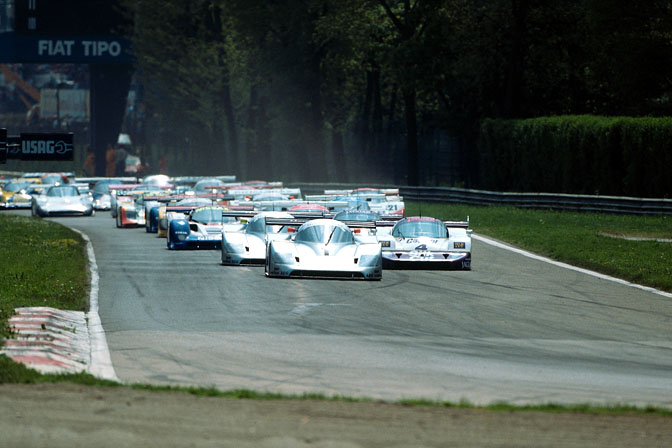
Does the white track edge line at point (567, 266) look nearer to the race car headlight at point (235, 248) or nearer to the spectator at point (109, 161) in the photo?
the race car headlight at point (235, 248)

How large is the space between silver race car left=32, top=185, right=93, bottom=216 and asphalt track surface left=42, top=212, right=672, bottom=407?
28164 millimetres

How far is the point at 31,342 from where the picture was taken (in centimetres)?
1281

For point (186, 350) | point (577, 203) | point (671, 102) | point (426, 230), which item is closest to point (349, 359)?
point (186, 350)

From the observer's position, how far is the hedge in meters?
41.8

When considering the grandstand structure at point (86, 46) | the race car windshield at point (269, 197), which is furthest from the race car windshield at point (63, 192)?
the grandstand structure at point (86, 46)

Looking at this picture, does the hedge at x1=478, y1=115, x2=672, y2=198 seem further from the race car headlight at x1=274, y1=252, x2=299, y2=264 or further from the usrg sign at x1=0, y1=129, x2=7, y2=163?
the usrg sign at x1=0, y1=129, x2=7, y2=163

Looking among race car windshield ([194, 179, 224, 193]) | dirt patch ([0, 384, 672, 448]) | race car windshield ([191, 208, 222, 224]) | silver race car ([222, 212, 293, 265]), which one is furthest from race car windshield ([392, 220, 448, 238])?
race car windshield ([194, 179, 224, 193])

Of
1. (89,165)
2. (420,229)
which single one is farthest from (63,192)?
(89,165)

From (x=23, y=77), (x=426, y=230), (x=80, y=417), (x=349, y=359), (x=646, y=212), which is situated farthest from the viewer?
(x=23, y=77)

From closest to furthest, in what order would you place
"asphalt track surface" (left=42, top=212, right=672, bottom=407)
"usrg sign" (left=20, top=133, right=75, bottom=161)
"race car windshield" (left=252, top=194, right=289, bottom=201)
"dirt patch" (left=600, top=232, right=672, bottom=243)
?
1. "asphalt track surface" (left=42, top=212, right=672, bottom=407)
2. "usrg sign" (left=20, top=133, right=75, bottom=161)
3. "dirt patch" (left=600, top=232, right=672, bottom=243)
4. "race car windshield" (left=252, top=194, right=289, bottom=201)

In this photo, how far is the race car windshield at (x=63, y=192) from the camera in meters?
51.5

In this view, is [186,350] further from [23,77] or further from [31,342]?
[23,77]

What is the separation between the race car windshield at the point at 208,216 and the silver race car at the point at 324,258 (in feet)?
27.4

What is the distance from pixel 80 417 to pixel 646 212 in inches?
1233
